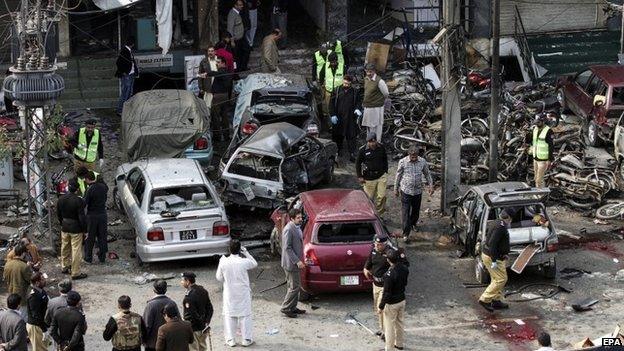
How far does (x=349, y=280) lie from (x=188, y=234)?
3.10m

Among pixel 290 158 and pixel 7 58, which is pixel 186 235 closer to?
pixel 290 158

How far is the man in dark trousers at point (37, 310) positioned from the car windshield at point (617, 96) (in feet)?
49.4

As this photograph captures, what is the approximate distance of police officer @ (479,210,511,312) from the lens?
20.5 meters

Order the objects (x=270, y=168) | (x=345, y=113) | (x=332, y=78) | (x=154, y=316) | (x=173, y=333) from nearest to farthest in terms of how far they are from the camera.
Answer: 1. (x=173, y=333)
2. (x=154, y=316)
3. (x=270, y=168)
4. (x=345, y=113)
5. (x=332, y=78)

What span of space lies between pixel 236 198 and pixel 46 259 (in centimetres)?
378

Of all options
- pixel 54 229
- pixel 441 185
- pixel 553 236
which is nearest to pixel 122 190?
pixel 54 229

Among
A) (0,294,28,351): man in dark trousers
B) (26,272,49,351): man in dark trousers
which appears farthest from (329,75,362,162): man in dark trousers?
(0,294,28,351): man in dark trousers

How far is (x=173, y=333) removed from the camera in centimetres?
1644

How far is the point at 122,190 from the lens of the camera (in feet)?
79.2

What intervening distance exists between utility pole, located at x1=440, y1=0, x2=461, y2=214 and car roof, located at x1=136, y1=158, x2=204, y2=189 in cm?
491

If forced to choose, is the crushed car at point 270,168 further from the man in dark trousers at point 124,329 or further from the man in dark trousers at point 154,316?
the man in dark trousers at point 124,329

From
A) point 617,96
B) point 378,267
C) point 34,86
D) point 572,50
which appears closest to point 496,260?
point 378,267

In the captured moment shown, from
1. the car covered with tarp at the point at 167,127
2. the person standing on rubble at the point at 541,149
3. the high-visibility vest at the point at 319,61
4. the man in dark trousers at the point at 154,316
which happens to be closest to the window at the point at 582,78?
the person standing on rubble at the point at 541,149

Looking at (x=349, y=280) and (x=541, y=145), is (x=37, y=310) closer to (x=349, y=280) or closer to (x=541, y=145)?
(x=349, y=280)
